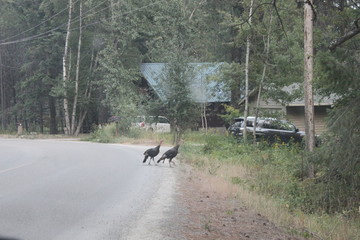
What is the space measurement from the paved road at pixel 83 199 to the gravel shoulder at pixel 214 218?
0.32 meters

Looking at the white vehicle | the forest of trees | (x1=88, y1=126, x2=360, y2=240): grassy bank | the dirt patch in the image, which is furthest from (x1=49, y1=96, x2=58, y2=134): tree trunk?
the dirt patch

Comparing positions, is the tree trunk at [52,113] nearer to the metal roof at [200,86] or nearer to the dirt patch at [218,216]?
the metal roof at [200,86]

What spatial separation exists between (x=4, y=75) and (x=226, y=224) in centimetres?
4726

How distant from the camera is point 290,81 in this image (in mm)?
20906

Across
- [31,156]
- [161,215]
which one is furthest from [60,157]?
[161,215]

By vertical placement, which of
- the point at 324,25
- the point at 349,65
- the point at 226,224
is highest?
the point at 324,25

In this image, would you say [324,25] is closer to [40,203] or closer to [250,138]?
[250,138]

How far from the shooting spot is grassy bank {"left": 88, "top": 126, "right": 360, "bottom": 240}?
8.95 metres

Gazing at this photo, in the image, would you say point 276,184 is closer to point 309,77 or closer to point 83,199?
point 309,77

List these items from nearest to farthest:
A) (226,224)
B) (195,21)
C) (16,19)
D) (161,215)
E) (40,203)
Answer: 1. (226,224)
2. (161,215)
3. (40,203)
4. (195,21)
5. (16,19)

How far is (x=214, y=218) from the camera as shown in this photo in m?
8.34

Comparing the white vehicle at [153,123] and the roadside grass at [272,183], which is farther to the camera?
the white vehicle at [153,123]

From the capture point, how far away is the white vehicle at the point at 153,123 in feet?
97.7

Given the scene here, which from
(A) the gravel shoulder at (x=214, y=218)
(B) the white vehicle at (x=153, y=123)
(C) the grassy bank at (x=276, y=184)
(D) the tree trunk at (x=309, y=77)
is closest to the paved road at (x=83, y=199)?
(A) the gravel shoulder at (x=214, y=218)
